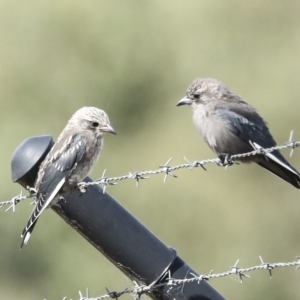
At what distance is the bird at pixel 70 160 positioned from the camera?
5.12m

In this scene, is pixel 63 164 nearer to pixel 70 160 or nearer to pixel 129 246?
pixel 70 160

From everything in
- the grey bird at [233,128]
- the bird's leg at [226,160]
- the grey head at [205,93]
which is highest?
the grey head at [205,93]

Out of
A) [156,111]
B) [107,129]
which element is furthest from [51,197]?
[156,111]

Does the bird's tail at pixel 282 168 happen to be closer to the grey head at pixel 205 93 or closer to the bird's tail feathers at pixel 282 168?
the bird's tail feathers at pixel 282 168

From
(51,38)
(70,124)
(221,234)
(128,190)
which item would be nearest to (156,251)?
(70,124)

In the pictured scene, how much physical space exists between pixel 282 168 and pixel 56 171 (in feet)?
5.41

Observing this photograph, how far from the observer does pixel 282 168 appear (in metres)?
5.79

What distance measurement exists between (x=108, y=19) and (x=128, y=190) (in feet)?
14.0

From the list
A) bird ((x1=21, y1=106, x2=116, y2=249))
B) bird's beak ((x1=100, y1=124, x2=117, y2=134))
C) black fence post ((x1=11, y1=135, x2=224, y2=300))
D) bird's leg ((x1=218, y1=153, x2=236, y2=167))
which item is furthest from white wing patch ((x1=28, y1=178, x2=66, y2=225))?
bird's leg ((x1=218, y1=153, x2=236, y2=167))

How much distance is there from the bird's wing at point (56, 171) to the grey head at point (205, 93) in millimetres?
1073

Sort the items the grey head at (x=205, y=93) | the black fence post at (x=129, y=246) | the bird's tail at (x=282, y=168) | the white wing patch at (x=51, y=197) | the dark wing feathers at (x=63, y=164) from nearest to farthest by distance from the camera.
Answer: the black fence post at (x=129, y=246)
the white wing patch at (x=51, y=197)
the dark wing feathers at (x=63, y=164)
the bird's tail at (x=282, y=168)
the grey head at (x=205, y=93)

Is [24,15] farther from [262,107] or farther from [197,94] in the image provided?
[197,94]

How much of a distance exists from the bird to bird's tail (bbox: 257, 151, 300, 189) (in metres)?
1.24

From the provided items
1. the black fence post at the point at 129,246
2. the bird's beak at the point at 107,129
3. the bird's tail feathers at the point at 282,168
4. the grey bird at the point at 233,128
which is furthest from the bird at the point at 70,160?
the bird's tail feathers at the point at 282,168
